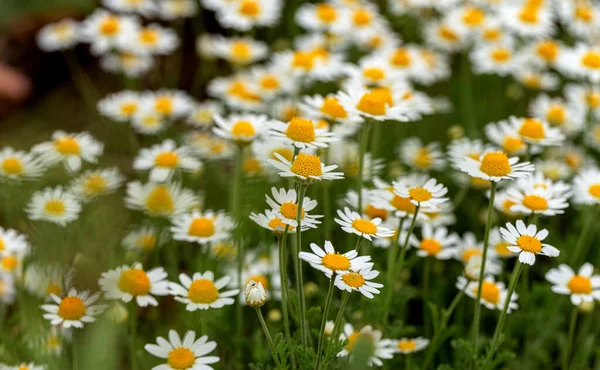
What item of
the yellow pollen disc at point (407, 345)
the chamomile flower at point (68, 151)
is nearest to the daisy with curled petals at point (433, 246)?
the yellow pollen disc at point (407, 345)

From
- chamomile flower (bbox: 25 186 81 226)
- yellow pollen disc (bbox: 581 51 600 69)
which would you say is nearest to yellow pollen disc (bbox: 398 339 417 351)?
chamomile flower (bbox: 25 186 81 226)

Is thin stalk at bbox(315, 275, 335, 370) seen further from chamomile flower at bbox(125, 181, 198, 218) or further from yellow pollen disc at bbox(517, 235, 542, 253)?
chamomile flower at bbox(125, 181, 198, 218)

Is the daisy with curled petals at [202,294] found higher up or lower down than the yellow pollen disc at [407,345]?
higher up

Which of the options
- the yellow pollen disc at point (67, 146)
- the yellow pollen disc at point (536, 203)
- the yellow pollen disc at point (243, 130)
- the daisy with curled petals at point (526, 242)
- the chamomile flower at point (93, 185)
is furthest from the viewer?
the yellow pollen disc at point (67, 146)

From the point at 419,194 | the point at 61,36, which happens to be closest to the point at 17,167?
the point at 419,194

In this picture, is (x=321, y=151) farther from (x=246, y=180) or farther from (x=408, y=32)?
(x=408, y=32)

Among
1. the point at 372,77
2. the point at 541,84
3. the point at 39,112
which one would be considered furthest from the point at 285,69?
the point at 39,112

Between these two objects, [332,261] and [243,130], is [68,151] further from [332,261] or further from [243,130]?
[332,261]

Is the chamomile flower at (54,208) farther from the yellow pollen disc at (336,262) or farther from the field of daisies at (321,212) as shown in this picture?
the yellow pollen disc at (336,262)
